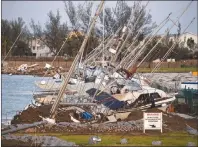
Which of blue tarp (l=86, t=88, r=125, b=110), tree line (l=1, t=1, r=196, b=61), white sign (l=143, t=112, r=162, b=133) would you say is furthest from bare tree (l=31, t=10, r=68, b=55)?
white sign (l=143, t=112, r=162, b=133)

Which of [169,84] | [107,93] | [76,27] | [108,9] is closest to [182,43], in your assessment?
[169,84]

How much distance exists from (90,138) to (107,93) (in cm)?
250

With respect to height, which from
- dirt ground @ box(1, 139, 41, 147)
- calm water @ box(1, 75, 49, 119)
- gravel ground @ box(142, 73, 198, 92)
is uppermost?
gravel ground @ box(142, 73, 198, 92)

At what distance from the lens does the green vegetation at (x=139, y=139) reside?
239 inches

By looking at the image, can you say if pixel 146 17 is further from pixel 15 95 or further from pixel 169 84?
pixel 15 95

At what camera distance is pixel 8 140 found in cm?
587

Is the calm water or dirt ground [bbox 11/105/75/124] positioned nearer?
dirt ground [bbox 11/105/75/124]

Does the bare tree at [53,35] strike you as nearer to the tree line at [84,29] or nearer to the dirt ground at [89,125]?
the tree line at [84,29]

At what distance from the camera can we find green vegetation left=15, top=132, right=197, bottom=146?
607 centimetres

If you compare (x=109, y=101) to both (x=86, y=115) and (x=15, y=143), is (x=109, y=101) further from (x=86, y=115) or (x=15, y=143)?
(x=15, y=143)

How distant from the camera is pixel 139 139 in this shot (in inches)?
250

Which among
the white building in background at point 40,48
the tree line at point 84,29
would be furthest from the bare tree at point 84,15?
the white building in background at point 40,48

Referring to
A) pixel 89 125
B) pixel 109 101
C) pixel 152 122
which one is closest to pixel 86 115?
pixel 89 125

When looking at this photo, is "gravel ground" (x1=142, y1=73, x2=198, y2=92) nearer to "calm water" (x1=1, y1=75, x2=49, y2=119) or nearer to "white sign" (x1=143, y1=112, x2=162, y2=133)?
"calm water" (x1=1, y1=75, x2=49, y2=119)
